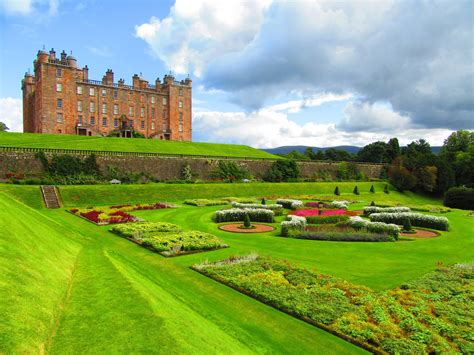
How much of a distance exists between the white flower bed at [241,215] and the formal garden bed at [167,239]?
4999mm

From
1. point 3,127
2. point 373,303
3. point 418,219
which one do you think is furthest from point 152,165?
point 3,127

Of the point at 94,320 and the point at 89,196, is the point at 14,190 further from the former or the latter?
the point at 94,320

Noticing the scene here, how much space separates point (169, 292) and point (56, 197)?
24806 mm

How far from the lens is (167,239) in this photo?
17.0 m

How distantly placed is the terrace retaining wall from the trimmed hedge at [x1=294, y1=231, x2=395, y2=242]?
3001 cm

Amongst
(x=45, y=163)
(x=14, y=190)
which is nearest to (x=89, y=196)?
(x=14, y=190)

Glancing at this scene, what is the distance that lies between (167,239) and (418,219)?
694 inches

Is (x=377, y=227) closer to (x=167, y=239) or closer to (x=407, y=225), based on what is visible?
(x=407, y=225)

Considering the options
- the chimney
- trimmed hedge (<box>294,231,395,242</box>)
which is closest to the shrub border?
trimmed hedge (<box>294,231,395,242</box>)

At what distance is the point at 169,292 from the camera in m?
10.4

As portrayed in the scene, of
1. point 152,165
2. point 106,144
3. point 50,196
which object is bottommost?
point 50,196

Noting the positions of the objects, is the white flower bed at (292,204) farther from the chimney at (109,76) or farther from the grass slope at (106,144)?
the chimney at (109,76)

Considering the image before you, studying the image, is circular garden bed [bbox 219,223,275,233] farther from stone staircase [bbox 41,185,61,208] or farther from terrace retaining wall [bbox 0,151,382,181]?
terrace retaining wall [bbox 0,151,382,181]

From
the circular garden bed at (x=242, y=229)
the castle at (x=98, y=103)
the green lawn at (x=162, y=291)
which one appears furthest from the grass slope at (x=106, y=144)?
the green lawn at (x=162, y=291)
